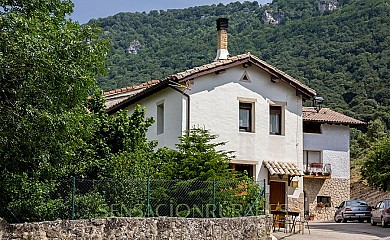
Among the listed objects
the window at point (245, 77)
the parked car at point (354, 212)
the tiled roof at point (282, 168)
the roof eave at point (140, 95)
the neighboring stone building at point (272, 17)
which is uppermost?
the neighboring stone building at point (272, 17)

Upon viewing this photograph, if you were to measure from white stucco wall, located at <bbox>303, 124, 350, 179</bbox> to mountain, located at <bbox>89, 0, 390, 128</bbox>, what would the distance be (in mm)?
21615

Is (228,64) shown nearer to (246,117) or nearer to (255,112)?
(255,112)

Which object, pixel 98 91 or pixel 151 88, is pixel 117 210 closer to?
pixel 98 91

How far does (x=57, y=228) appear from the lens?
18.8 meters

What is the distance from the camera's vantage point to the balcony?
45.5 metres

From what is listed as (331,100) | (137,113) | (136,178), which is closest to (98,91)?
(137,113)

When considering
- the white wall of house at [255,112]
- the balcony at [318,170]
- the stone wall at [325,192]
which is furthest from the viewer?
the stone wall at [325,192]

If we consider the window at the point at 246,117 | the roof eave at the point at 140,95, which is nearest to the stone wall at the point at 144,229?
the window at the point at 246,117

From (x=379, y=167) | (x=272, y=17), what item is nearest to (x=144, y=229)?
(x=379, y=167)

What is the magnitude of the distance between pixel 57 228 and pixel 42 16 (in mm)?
5632

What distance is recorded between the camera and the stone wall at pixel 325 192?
46281 millimetres

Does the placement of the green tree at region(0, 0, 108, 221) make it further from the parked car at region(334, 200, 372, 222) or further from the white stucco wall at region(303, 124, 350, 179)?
the white stucco wall at region(303, 124, 350, 179)

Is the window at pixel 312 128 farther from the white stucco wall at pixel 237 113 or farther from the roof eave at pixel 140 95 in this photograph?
the roof eave at pixel 140 95

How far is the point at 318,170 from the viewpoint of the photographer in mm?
45938
